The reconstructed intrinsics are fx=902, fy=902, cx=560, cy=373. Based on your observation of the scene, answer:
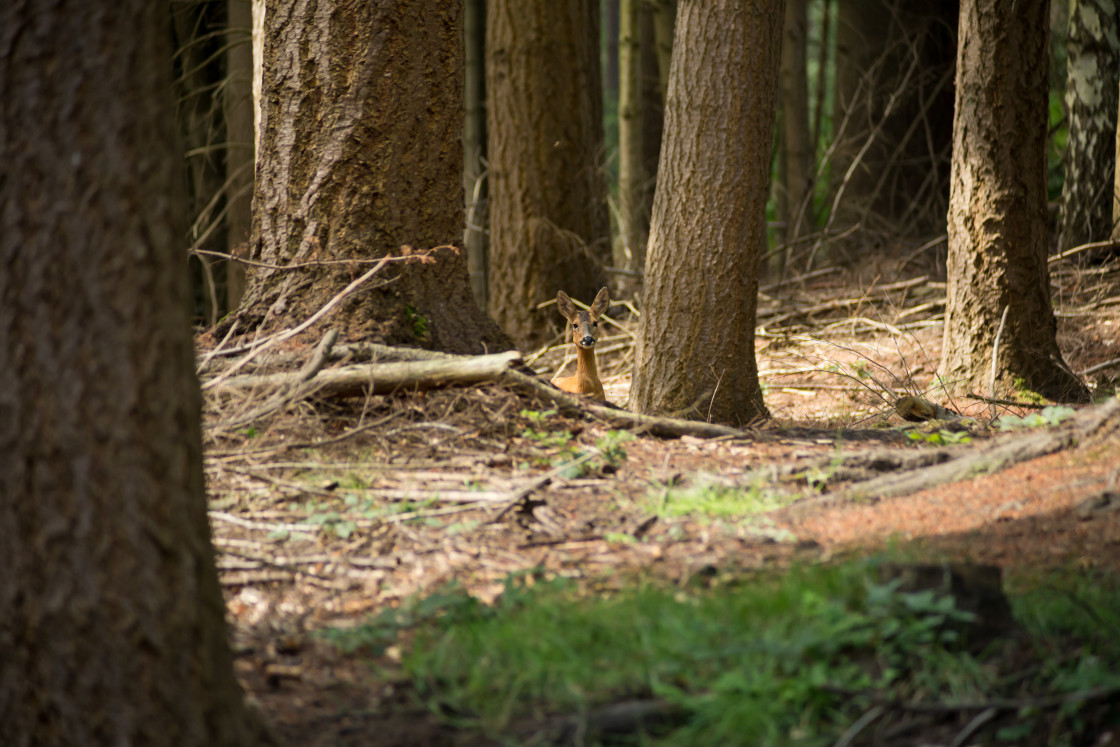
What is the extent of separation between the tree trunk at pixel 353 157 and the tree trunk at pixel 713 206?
1.68m

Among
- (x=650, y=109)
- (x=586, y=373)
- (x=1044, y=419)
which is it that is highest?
(x=650, y=109)

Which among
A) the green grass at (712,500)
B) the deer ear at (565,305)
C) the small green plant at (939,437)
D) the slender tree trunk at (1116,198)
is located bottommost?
the green grass at (712,500)

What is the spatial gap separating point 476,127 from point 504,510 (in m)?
9.41

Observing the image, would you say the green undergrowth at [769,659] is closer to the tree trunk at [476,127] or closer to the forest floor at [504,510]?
the forest floor at [504,510]

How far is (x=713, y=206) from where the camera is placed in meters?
5.88

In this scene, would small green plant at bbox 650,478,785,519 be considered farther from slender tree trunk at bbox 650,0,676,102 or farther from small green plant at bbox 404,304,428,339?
slender tree trunk at bbox 650,0,676,102

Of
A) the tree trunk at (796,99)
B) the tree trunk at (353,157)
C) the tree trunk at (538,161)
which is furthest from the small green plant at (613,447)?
the tree trunk at (796,99)

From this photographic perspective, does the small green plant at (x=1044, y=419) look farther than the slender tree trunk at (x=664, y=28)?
No

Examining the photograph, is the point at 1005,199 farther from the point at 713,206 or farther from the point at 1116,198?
the point at 1116,198

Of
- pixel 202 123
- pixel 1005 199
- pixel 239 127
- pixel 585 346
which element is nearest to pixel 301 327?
pixel 585 346

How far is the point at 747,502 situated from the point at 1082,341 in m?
5.41

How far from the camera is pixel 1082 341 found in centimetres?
751

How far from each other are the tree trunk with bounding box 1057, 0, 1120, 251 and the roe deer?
5365 mm

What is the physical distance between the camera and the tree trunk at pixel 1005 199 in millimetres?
6195
